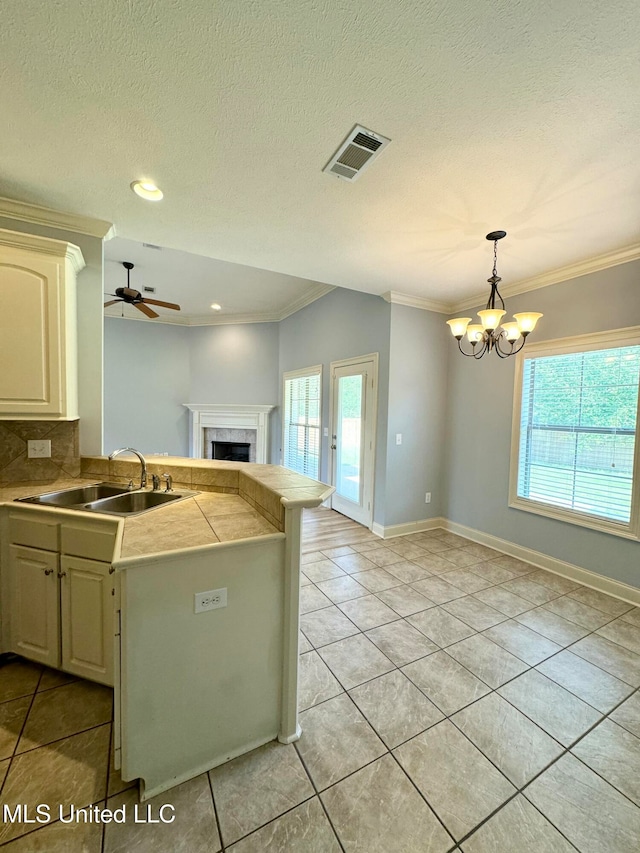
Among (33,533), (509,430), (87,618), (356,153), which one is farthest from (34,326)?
(509,430)

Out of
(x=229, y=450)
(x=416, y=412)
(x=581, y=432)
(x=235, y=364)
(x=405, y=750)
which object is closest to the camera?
(x=405, y=750)

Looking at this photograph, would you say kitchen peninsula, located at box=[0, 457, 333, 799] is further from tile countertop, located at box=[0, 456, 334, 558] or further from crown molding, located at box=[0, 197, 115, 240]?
crown molding, located at box=[0, 197, 115, 240]

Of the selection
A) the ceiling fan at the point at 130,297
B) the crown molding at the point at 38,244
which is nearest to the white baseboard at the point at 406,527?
the ceiling fan at the point at 130,297

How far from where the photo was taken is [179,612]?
126 cm

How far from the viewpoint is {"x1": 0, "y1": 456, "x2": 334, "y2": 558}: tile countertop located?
1381 mm

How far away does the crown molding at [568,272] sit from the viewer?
265 cm

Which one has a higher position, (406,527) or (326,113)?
(326,113)

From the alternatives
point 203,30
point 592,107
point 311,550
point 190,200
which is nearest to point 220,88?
point 203,30

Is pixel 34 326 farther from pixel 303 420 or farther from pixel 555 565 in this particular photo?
pixel 555 565

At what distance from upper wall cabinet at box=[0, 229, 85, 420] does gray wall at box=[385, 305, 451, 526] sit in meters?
2.95

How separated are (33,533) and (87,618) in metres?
0.53

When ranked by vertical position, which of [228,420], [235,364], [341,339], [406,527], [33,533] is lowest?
[406,527]

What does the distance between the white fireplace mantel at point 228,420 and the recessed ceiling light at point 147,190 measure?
4.24m

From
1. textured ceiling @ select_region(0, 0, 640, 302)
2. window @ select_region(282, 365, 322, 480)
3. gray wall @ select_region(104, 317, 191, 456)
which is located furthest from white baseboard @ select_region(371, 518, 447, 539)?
gray wall @ select_region(104, 317, 191, 456)
